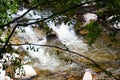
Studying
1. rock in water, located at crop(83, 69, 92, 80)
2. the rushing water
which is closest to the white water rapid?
the rushing water

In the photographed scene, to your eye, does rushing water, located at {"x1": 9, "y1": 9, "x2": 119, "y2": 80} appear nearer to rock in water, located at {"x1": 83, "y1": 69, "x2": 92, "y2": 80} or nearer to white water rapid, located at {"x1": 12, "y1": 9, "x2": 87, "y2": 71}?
white water rapid, located at {"x1": 12, "y1": 9, "x2": 87, "y2": 71}

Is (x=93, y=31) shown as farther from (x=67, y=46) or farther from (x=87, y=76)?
(x=67, y=46)

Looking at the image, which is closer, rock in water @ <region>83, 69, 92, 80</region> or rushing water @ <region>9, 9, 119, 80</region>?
rock in water @ <region>83, 69, 92, 80</region>

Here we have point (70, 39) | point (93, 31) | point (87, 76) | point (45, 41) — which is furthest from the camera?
point (70, 39)

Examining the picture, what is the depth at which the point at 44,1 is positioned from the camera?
10.3ft

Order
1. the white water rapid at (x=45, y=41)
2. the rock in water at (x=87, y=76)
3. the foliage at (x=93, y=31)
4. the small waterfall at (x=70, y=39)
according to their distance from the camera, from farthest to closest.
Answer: the small waterfall at (x=70, y=39) → the white water rapid at (x=45, y=41) → the rock in water at (x=87, y=76) → the foliage at (x=93, y=31)

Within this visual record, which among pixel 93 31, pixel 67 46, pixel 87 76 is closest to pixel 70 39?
pixel 67 46

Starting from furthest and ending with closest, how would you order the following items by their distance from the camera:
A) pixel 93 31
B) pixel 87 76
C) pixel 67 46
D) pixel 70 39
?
→ pixel 70 39 < pixel 67 46 < pixel 87 76 < pixel 93 31

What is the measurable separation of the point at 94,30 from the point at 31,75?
6.76 metres

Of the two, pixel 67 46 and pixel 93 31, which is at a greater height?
pixel 93 31

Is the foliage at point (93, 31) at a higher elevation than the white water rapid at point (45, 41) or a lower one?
higher

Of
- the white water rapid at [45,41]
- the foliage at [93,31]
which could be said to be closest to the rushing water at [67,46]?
the white water rapid at [45,41]

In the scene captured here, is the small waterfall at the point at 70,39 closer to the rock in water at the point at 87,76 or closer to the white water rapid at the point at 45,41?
the white water rapid at the point at 45,41

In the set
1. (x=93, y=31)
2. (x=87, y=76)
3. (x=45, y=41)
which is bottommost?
(x=87, y=76)
